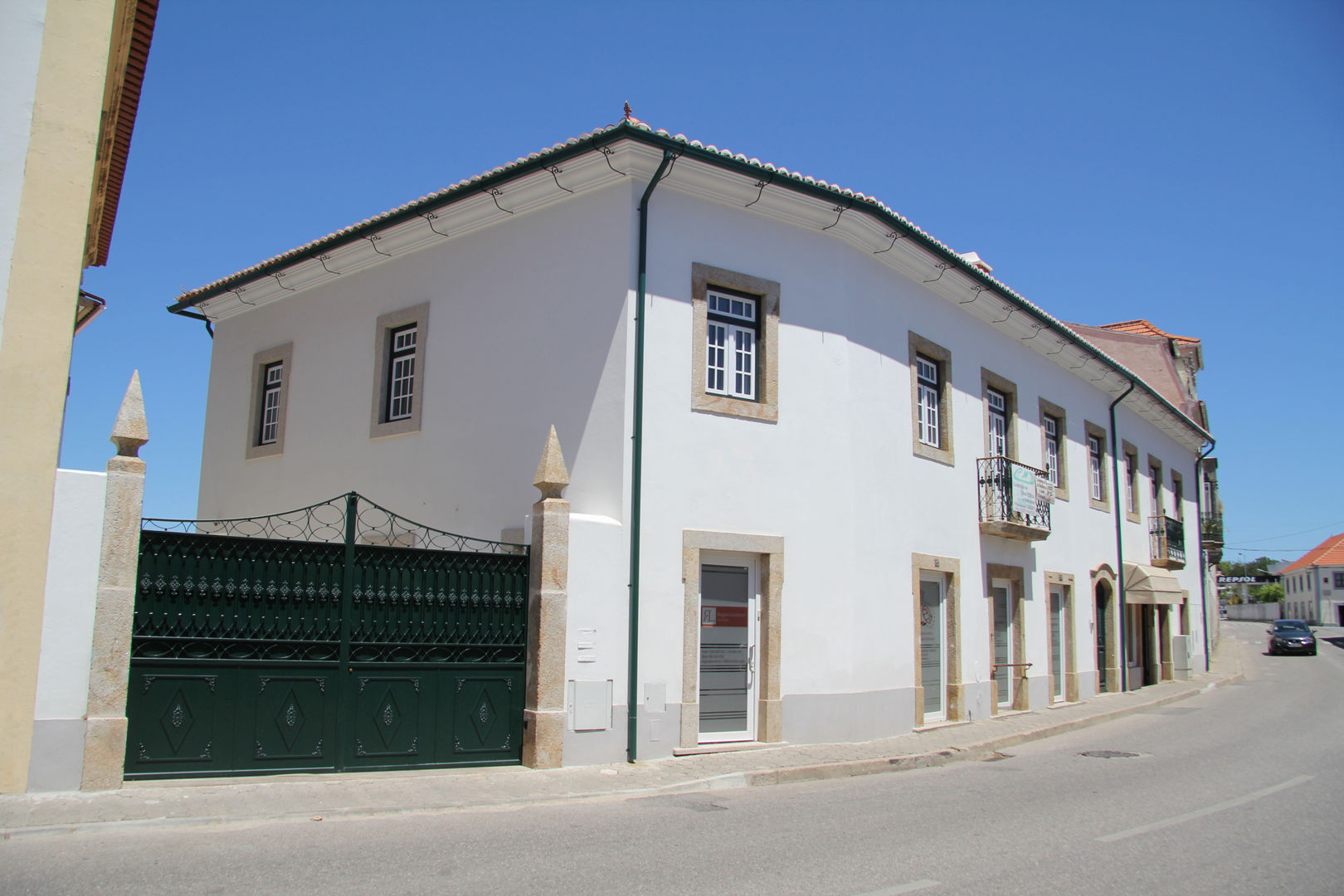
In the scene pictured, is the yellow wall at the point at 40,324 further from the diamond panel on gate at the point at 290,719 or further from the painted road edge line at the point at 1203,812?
the painted road edge line at the point at 1203,812

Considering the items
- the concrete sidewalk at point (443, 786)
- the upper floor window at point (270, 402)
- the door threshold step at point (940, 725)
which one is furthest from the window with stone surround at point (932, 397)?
the upper floor window at point (270, 402)

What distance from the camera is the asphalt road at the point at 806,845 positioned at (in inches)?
219

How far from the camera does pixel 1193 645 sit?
26000 mm

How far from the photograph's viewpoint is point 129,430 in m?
7.91

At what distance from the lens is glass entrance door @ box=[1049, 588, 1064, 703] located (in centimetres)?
1822

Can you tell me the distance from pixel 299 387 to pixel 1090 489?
15.9 metres

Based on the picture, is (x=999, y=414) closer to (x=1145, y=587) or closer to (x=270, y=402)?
(x=1145, y=587)

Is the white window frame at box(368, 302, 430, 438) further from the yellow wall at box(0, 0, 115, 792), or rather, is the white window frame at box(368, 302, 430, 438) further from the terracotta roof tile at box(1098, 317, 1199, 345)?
the terracotta roof tile at box(1098, 317, 1199, 345)

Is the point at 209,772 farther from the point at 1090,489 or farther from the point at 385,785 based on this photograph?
the point at 1090,489

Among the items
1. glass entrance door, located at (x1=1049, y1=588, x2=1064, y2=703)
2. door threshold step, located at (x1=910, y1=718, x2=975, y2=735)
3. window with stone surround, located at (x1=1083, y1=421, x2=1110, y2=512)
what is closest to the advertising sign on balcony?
glass entrance door, located at (x1=1049, y1=588, x2=1064, y2=703)

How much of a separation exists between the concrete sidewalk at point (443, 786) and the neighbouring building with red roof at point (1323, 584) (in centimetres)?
8376

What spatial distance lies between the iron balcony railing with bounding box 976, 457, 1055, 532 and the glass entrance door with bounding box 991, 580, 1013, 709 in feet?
4.17

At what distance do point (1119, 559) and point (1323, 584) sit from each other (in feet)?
246

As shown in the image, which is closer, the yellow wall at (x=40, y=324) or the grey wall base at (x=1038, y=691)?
the yellow wall at (x=40, y=324)
